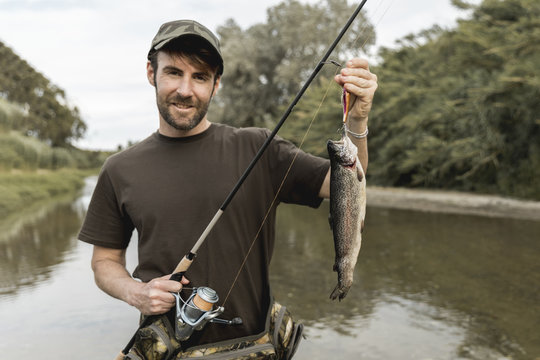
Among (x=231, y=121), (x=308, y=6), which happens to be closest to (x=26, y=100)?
(x=231, y=121)

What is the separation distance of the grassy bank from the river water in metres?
5.75

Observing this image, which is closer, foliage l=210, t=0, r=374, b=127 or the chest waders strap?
the chest waders strap

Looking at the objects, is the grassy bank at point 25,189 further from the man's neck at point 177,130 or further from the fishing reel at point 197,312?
the fishing reel at point 197,312

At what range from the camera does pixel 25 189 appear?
17.9 meters

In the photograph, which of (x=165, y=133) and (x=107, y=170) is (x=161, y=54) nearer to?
(x=165, y=133)

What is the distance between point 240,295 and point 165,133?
0.73 m

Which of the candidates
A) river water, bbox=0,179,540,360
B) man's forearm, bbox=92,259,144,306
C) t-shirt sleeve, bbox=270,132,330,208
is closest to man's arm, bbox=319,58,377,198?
t-shirt sleeve, bbox=270,132,330,208

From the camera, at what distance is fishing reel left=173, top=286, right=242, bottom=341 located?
6.22ft

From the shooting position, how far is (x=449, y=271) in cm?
704

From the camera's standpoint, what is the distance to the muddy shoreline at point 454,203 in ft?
39.9

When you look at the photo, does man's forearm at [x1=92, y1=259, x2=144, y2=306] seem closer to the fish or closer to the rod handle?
the rod handle

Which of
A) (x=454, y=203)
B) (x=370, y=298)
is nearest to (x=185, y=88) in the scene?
(x=370, y=298)

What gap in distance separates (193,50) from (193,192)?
0.56 meters

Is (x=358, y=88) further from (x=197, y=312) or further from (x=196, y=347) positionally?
(x=196, y=347)
